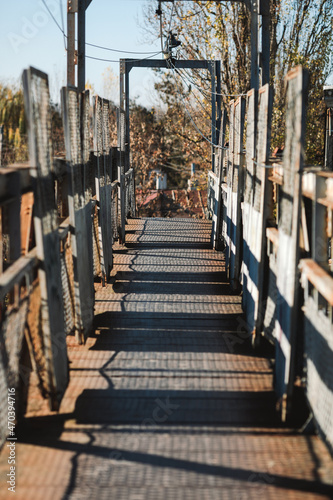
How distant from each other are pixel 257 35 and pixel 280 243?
3709mm

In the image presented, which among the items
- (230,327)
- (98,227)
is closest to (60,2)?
(98,227)

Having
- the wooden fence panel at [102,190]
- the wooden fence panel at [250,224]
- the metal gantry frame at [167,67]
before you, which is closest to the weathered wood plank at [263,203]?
the wooden fence panel at [250,224]

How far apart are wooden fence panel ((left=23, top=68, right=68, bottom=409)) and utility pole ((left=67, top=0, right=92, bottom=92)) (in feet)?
13.8

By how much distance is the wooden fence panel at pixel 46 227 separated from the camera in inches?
132

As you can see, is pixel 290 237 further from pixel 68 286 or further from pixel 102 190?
pixel 102 190

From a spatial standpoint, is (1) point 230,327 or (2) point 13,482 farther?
(1) point 230,327

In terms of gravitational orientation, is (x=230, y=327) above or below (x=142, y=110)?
below

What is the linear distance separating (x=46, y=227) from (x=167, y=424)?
1403mm

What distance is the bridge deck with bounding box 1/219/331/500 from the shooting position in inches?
114

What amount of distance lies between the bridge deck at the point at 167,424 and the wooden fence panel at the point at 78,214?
0.90 ft

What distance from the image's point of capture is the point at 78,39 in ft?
25.1

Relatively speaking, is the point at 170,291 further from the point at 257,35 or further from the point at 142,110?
the point at 142,110

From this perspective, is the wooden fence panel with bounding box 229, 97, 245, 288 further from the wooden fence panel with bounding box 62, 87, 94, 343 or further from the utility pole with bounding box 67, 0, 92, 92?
the utility pole with bounding box 67, 0, 92, 92

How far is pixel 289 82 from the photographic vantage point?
3557mm
